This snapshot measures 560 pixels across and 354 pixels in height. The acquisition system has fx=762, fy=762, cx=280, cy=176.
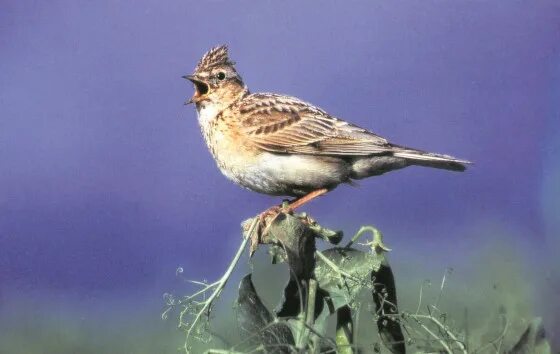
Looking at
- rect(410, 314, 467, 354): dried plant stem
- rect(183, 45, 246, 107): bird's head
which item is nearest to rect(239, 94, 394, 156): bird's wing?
rect(183, 45, 246, 107): bird's head

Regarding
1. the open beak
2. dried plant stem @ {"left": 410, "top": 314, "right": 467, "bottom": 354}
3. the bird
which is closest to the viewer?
dried plant stem @ {"left": 410, "top": 314, "right": 467, "bottom": 354}

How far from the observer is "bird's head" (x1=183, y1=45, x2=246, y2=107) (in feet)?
11.9

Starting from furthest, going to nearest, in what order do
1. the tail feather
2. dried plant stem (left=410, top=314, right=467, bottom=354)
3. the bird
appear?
the bird → the tail feather → dried plant stem (left=410, top=314, right=467, bottom=354)

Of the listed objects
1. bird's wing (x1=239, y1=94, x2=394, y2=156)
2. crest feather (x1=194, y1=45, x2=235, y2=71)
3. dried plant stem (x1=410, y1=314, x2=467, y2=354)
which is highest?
crest feather (x1=194, y1=45, x2=235, y2=71)

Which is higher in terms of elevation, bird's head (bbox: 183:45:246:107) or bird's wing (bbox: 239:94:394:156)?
bird's head (bbox: 183:45:246:107)

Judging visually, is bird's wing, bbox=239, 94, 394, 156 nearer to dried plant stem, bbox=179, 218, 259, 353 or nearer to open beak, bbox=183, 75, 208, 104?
open beak, bbox=183, 75, 208, 104

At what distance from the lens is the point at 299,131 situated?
3.54 meters

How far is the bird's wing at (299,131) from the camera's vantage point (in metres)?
3.37

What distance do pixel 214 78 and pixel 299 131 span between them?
49cm

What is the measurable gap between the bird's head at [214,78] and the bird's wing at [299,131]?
11 cm

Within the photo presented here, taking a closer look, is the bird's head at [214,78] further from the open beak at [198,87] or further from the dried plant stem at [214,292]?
the dried plant stem at [214,292]

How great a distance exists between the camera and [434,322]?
138cm

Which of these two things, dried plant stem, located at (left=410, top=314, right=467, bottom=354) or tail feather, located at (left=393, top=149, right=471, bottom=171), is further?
tail feather, located at (left=393, top=149, right=471, bottom=171)

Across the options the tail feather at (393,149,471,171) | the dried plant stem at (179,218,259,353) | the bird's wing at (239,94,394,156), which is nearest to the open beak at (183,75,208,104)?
the bird's wing at (239,94,394,156)
